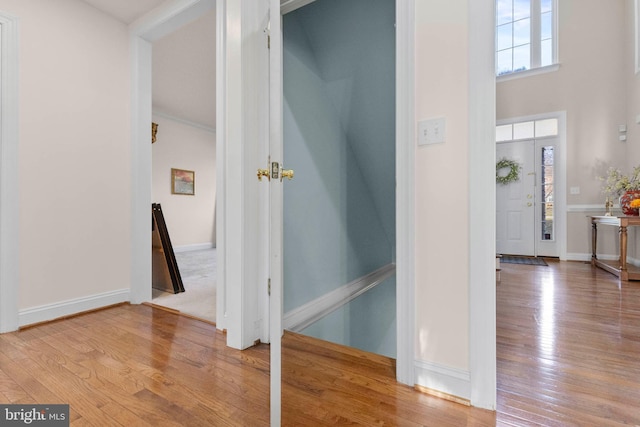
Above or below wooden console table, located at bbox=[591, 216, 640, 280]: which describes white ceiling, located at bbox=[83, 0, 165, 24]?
above

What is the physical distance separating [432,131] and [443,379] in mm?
1101

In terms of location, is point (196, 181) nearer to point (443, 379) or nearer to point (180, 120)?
point (180, 120)

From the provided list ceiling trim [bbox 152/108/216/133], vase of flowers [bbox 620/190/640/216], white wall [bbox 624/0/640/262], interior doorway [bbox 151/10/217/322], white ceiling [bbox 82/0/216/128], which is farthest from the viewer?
ceiling trim [bbox 152/108/216/133]

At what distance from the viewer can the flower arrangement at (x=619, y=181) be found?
3.59 meters

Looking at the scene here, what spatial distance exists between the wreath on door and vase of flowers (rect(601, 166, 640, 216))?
1.07 metres

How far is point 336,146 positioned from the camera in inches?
119

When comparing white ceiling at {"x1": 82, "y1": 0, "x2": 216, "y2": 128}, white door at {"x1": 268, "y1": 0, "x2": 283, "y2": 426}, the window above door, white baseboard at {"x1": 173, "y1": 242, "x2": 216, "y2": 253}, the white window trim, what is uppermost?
the window above door

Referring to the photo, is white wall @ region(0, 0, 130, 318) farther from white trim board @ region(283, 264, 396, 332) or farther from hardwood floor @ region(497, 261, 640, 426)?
hardwood floor @ region(497, 261, 640, 426)

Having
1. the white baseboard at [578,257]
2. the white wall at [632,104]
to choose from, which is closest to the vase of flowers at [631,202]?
the white wall at [632,104]

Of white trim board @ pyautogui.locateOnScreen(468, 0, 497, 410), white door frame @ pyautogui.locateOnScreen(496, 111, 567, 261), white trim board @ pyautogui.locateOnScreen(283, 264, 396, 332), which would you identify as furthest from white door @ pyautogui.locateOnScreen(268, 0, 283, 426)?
white door frame @ pyautogui.locateOnScreen(496, 111, 567, 261)

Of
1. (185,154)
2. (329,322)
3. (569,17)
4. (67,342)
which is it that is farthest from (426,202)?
(185,154)

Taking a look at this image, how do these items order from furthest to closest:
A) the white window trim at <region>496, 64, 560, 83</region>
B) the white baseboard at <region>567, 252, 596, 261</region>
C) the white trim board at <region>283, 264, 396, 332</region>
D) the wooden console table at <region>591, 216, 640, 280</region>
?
the white window trim at <region>496, 64, 560, 83</region> < the white baseboard at <region>567, 252, 596, 261</region> < the wooden console table at <region>591, 216, 640, 280</region> < the white trim board at <region>283, 264, 396, 332</region>

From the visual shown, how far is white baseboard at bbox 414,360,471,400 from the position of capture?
1241mm

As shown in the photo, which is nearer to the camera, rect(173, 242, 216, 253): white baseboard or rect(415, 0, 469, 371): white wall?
→ rect(415, 0, 469, 371): white wall
